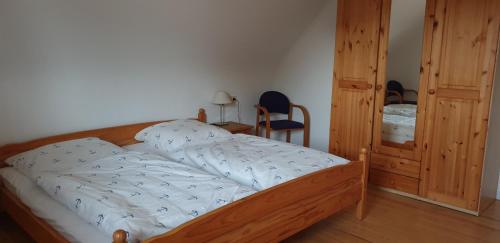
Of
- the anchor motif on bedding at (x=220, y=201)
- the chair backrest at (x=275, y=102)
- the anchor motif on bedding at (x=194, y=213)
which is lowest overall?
the anchor motif on bedding at (x=194, y=213)

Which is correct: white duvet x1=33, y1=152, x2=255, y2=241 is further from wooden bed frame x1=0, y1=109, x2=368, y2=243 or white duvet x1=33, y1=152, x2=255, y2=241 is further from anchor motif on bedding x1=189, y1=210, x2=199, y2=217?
wooden bed frame x1=0, y1=109, x2=368, y2=243

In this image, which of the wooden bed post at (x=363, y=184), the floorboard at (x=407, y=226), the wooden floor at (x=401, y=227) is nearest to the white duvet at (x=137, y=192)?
the wooden floor at (x=401, y=227)

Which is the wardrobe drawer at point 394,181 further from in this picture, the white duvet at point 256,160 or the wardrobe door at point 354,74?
the white duvet at point 256,160

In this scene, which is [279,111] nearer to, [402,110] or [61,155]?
[402,110]

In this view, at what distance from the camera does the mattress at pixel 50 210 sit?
1814 millimetres

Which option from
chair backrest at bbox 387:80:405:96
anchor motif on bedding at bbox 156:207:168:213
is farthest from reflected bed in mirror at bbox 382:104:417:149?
anchor motif on bedding at bbox 156:207:168:213

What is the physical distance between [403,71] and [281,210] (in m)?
1.96

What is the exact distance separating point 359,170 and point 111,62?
2.21m

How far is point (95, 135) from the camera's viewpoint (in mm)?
3158

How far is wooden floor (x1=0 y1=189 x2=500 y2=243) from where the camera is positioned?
268 centimetres

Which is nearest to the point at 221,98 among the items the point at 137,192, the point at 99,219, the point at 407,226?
the point at 137,192

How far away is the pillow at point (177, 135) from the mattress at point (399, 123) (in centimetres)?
149

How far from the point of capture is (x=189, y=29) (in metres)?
3.59

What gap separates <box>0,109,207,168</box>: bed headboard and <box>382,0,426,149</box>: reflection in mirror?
2222mm
